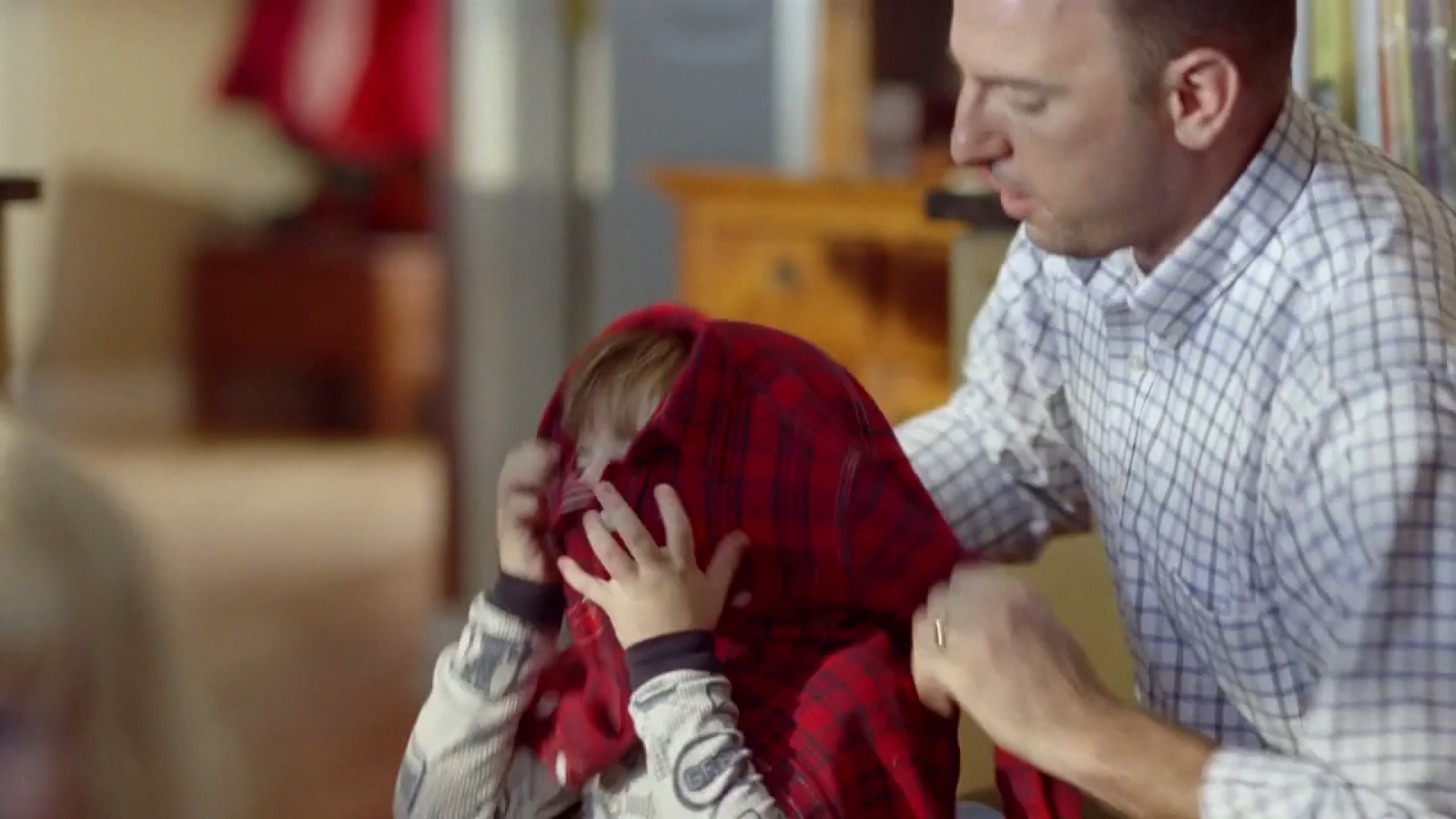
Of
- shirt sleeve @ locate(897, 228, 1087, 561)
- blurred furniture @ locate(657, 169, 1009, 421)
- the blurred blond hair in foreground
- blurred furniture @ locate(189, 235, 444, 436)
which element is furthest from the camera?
blurred furniture @ locate(189, 235, 444, 436)

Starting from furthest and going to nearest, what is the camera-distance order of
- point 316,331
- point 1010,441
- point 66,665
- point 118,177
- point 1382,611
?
point 316,331, point 118,177, point 66,665, point 1010,441, point 1382,611

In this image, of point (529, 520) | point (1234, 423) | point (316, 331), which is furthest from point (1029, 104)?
point (316, 331)

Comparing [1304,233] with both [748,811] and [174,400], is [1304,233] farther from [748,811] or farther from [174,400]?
[174,400]

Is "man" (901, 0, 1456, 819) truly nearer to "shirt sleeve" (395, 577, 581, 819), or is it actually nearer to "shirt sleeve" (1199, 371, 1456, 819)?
"shirt sleeve" (1199, 371, 1456, 819)

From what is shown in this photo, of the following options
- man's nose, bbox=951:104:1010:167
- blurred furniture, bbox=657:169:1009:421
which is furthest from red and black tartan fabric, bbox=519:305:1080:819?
blurred furniture, bbox=657:169:1009:421

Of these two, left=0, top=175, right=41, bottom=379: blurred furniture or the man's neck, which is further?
left=0, top=175, right=41, bottom=379: blurred furniture

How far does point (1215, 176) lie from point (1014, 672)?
0.21 m

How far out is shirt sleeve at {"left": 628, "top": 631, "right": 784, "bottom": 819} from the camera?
604 millimetres

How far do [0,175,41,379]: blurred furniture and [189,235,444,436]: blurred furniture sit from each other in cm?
239

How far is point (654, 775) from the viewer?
2.04ft

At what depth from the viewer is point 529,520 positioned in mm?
664

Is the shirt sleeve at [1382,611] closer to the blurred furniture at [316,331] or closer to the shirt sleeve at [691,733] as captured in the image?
the shirt sleeve at [691,733]

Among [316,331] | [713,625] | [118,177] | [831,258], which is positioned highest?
[118,177]

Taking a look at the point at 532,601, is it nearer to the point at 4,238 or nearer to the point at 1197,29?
the point at 1197,29
